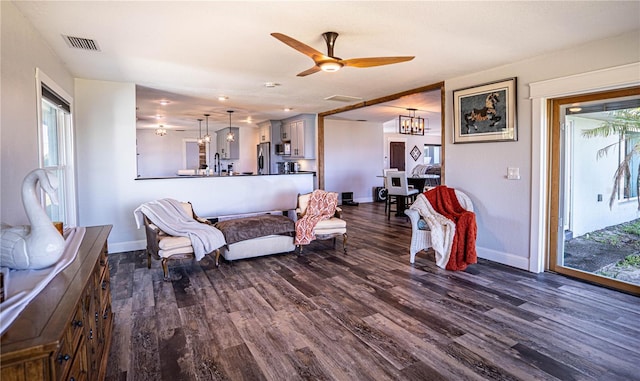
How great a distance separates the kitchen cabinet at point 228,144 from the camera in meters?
10.7

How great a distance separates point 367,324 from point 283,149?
702 cm

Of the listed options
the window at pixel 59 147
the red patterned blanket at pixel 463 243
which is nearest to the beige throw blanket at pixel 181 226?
the window at pixel 59 147

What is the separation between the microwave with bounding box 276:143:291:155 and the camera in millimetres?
8922

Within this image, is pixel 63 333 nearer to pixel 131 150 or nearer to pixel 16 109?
pixel 16 109

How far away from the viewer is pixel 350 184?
32.2 feet

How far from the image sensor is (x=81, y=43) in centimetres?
322

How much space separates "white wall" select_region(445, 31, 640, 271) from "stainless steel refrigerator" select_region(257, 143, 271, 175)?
583 cm

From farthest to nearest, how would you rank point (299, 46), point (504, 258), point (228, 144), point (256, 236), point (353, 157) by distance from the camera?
point (228, 144) → point (353, 157) → point (256, 236) → point (504, 258) → point (299, 46)

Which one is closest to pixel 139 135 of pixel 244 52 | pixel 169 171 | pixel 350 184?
pixel 169 171

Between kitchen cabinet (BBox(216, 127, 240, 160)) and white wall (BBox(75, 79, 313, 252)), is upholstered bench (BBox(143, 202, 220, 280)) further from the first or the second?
kitchen cabinet (BBox(216, 127, 240, 160))

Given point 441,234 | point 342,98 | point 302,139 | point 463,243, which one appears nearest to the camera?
point 463,243

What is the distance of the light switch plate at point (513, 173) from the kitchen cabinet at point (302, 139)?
4.96 m

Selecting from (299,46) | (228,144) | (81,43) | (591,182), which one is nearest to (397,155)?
(228,144)

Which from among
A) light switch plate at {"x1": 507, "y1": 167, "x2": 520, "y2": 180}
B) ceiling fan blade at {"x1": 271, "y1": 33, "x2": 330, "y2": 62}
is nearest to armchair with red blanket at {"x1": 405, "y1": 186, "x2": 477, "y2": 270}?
light switch plate at {"x1": 507, "y1": 167, "x2": 520, "y2": 180}
